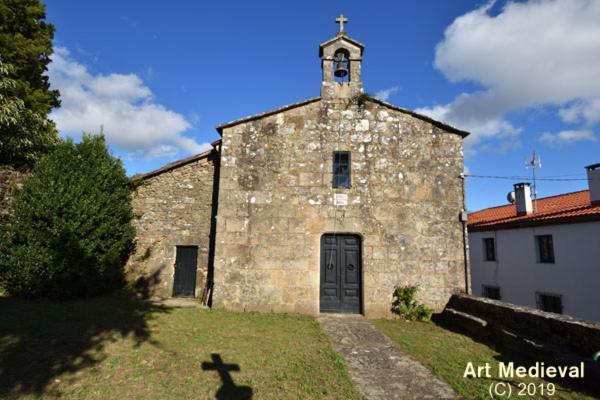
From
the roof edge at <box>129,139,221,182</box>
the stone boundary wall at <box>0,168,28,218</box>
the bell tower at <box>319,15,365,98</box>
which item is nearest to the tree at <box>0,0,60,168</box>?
the stone boundary wall at <box>0,168,28,218</box>

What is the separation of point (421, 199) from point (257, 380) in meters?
6.92

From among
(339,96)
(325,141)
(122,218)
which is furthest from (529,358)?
(122,218)

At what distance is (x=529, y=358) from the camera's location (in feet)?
18.4

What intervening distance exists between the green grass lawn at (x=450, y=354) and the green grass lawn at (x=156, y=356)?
1.62 metres

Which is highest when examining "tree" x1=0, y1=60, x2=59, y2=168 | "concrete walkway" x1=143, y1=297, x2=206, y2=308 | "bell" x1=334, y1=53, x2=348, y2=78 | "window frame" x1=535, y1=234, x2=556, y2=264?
"bell" x1=334, y1=53, x2=348, y2=78

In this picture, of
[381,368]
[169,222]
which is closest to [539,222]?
[381,368]

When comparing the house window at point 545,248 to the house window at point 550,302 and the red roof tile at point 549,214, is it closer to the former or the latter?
the red roof tile at point 549,214

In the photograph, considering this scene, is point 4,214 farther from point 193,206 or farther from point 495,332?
point 495,332

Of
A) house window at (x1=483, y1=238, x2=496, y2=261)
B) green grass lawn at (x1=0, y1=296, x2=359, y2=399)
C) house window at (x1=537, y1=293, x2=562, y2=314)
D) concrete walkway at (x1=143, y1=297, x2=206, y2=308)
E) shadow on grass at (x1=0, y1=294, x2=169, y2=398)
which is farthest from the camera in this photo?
house window at (x1=483, y1=238, x2=496, y2=261)

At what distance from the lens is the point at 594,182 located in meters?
12.5

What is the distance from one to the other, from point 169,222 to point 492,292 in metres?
15.7

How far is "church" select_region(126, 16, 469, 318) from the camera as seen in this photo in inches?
356

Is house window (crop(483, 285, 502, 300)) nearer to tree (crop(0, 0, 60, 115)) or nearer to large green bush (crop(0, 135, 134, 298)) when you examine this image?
large green bush (crop(0, 135, 134, 298))

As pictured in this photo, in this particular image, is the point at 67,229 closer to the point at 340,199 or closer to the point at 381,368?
the point at 340,199
